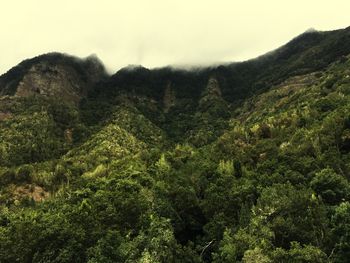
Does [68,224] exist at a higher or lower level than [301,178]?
higher

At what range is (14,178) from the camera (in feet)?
596

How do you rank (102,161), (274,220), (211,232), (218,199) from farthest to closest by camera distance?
(102,161)
(218,199)
(211,232)
(274,220)

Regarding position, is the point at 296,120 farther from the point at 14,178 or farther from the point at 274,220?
the point at 14,178

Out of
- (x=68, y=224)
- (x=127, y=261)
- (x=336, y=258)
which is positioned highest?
(x=68, y=224)

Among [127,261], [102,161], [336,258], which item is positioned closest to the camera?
[336,258]

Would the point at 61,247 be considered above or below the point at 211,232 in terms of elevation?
above

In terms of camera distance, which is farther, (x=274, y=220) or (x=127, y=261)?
(x=274, y=220)

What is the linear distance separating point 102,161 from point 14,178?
35493 mm

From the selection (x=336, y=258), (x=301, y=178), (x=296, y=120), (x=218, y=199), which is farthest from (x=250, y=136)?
(x=336, y=258)

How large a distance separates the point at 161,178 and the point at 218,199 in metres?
35.2

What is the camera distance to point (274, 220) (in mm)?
68750

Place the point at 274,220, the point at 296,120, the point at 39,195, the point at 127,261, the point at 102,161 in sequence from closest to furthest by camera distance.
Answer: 1. the point at 127,261
2. the point at 274,220
3. the point at 296,120
4. the point at 39,195
5. the point at 102,161

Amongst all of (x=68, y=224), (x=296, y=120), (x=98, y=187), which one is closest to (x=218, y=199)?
(x=68, y=224)

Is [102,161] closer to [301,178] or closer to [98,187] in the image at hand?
[98,187]
